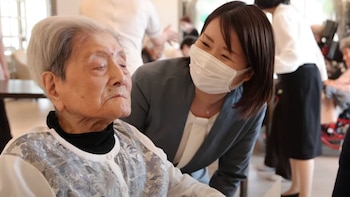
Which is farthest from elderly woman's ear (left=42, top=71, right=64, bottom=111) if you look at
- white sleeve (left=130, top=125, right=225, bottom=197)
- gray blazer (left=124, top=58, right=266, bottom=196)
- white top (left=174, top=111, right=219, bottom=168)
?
white top (left=174, top=111, right=219, bottom=168)

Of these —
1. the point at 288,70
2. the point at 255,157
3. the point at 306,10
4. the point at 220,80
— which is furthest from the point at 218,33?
the point at 306,10

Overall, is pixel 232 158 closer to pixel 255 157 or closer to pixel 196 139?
pixel 196 139

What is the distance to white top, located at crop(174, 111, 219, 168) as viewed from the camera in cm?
132

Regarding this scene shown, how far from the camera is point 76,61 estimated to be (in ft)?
2.67

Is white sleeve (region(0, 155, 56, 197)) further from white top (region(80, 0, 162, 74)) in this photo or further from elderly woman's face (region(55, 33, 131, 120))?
white top (region(80, 0, 162, 74))

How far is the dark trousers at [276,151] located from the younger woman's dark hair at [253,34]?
1829 millimetres

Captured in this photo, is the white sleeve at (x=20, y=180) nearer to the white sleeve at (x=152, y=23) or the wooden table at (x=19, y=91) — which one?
the wooden table at (x=19, y=91)

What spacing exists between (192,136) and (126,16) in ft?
3.29

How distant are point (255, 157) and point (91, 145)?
297 centimetres

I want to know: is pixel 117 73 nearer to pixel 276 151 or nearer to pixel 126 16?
pixel 126 16

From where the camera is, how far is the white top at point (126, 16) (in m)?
2.12

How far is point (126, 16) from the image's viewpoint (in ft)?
7.03

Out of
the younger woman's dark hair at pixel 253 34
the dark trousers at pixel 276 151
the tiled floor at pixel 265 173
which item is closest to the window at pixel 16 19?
the tiled floor at pixel 265 173

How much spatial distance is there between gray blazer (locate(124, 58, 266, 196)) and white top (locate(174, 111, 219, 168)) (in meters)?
0.02
